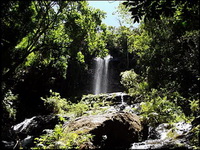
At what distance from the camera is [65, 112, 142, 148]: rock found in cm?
425

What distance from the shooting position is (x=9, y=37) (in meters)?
8.65

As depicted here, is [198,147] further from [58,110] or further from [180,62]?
[58,110]

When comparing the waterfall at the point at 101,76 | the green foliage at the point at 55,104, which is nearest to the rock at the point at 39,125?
the green foliage at the point at 55,104

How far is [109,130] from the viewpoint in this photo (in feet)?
15.3

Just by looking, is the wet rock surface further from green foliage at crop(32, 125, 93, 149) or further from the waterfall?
the waterfall

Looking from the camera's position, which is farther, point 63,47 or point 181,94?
point 63,47

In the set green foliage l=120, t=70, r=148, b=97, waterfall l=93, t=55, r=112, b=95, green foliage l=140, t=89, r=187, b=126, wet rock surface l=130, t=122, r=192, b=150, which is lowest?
wet rock surface l=130, t=122, r=192, b=150

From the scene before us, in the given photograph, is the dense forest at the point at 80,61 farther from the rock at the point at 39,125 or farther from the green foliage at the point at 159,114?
the rock at the point at 39,125

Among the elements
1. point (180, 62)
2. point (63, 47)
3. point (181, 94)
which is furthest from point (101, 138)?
point (63, 47)

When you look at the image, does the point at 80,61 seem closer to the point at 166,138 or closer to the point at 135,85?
the point at 135,85

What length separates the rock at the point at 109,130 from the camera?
14.0 ft

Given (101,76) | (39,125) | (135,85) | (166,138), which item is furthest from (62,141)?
(101,76)

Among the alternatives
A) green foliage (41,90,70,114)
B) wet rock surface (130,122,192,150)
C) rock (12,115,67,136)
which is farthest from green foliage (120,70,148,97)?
wet rock surface (130,122,192,150)

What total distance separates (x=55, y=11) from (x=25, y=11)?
2253 millimetres
